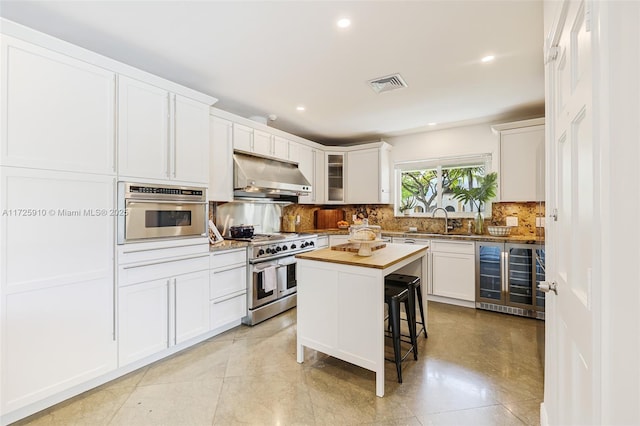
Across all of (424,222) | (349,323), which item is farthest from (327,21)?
(424,222)

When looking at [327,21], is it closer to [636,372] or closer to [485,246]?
[636,372]

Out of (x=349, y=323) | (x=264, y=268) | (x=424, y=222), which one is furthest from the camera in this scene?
(x=424, y=222)

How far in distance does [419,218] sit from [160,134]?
12.6 feet

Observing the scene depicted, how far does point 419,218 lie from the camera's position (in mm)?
4668

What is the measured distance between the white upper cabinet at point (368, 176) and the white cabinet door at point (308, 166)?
0.65 meters

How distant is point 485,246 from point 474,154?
142 centimetres

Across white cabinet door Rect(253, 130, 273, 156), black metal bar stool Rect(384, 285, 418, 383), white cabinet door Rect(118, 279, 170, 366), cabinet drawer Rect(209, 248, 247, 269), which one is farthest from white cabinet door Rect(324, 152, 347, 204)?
white cabinet door Rect(118, 279, 170, 366)

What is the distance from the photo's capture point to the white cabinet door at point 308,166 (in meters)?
4.31

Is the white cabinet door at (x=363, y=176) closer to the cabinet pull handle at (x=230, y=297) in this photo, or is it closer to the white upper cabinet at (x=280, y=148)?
the white upper cabinet at (x=280, y=148)

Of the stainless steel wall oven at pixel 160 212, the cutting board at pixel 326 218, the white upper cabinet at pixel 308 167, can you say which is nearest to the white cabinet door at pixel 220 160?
the stainless steel wall oven at pixel 160 212

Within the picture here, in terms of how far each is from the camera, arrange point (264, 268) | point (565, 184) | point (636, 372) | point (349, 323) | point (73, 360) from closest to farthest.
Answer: point (636, 372) → point (565, 184) → point (73, 360) → point (349, 323) → point (264, 268)

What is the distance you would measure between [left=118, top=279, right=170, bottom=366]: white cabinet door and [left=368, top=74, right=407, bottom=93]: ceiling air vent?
2652mm

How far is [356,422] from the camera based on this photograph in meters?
1.68

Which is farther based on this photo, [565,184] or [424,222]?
[424,222]
